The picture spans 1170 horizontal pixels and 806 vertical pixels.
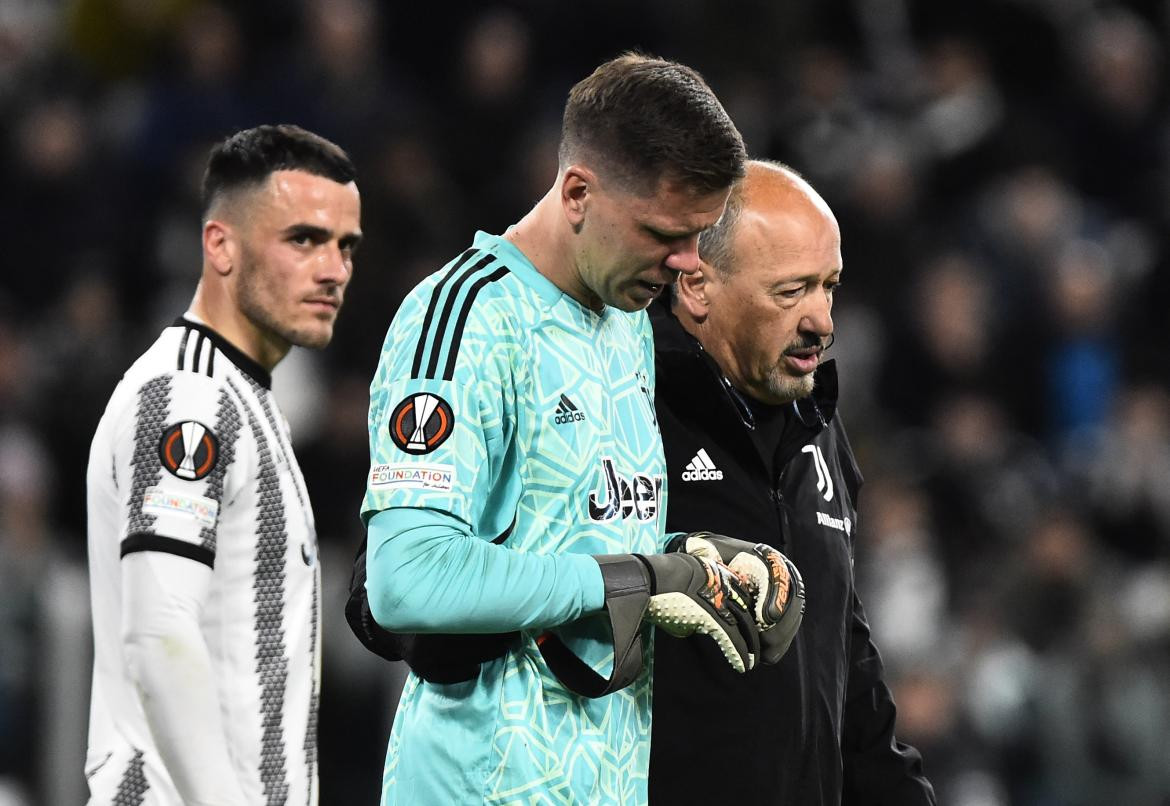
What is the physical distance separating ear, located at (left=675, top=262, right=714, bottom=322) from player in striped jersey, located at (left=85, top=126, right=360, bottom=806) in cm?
85

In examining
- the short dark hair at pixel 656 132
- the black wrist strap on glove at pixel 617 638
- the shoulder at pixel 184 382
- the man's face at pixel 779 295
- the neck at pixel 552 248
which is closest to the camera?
the black wrist strap on glove at pixel 617 638

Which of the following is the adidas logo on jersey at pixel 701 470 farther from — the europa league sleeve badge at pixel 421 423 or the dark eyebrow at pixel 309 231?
the dark eyebrow at pixel 309 231

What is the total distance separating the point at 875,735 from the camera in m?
4.44

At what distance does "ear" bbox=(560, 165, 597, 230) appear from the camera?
135 inches

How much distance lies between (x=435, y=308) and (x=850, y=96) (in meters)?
7.97

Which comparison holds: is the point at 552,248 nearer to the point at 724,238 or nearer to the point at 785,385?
the point at 724,238

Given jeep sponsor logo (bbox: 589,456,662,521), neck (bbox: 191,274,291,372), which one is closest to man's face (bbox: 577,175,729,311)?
jeep sponsor logo (bbox: 589,456,662,521)

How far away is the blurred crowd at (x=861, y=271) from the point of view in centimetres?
856

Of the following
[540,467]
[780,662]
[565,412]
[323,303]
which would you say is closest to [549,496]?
[540,467]

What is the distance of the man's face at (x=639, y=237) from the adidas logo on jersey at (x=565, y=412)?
230 mm

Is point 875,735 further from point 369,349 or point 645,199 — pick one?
point 369,349

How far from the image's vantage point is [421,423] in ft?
10.5

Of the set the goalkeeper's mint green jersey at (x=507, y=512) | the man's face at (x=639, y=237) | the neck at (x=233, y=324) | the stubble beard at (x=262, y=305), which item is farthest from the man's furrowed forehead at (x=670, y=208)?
the neck at (x=233, y=324)

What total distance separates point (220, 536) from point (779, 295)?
138 cm
